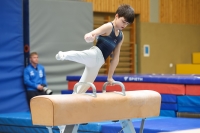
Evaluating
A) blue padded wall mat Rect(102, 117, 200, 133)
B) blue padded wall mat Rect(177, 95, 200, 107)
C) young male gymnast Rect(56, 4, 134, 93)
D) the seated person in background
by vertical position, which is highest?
young male gymnast Rect(56, 4, 134, 93)

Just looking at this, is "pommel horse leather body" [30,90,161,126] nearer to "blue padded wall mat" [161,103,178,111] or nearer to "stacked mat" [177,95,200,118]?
"stacked mat" [177,95,200,118]

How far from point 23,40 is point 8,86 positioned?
3.96ft

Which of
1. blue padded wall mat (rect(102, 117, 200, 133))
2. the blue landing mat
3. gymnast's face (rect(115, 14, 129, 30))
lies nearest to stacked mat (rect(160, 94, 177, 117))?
blue padded wall mat (rect(102, 117, 200, 133))

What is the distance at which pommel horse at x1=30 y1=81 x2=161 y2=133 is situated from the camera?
451cm

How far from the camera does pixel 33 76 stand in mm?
10234

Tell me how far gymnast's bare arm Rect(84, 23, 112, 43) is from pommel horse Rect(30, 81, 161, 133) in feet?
1.68

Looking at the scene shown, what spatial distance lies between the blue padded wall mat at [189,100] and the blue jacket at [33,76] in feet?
11.7

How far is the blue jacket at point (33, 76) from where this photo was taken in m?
10.2

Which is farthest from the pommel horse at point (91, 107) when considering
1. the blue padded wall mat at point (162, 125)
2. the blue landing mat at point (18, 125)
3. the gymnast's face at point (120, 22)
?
the blue landing mat at point (18, 125)

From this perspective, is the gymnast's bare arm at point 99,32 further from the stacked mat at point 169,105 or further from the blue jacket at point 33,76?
the blue jacket at point 33,76

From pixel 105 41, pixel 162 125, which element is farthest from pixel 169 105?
pixel 105 41

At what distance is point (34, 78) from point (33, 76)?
5 centimetres

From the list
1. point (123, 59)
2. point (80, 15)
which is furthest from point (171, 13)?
point (80, 15)

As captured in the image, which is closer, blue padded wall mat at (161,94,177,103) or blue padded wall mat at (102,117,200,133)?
blue padded wall mat at (102,117,200,133)
